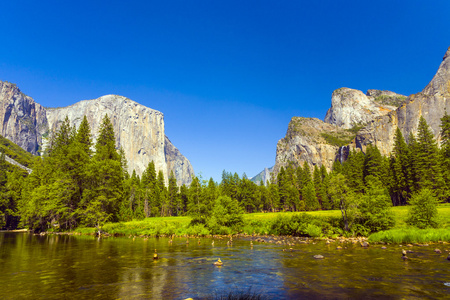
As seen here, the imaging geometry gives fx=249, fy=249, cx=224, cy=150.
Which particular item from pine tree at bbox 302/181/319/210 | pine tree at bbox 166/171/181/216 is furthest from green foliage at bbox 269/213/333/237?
pine tree at bbox 166/171/181/216

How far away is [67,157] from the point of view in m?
54.8

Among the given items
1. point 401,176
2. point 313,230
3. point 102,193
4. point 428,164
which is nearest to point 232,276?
point 313,230

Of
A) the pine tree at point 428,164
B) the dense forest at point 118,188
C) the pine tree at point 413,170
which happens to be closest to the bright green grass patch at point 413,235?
the dense forest at point 118,188

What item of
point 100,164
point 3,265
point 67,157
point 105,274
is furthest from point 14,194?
point 105,274

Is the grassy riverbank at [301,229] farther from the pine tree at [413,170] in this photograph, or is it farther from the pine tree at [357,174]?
the pine tree at [357,174]

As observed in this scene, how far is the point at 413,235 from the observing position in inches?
1088

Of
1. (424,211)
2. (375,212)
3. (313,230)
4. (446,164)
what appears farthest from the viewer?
(446,164)

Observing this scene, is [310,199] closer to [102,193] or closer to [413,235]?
[413,235]

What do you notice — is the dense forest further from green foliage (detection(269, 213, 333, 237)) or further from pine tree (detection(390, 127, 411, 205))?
green foliage (detection(269, 213, 333, 237))

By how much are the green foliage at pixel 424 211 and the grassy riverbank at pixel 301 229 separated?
47.0 inches

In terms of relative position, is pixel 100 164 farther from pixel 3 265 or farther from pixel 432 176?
pixel 432 176

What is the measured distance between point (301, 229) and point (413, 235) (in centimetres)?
1377

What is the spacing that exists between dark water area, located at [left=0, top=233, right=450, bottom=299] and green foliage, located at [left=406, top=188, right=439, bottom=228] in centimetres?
850

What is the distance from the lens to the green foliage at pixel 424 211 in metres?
30.0
